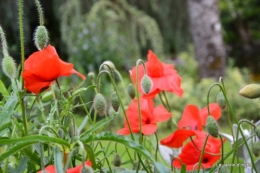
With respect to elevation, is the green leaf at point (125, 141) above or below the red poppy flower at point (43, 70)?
below

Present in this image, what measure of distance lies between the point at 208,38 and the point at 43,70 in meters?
4.03

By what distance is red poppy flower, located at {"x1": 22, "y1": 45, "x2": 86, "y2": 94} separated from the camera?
56 centimetres

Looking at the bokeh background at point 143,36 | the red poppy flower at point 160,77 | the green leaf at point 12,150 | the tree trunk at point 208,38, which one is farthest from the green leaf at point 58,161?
the tree trunk at point 208,38

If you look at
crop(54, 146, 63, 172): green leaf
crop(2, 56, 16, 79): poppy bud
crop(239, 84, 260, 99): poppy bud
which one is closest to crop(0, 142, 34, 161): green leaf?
crop(54, 146, 63, 172): green leaf

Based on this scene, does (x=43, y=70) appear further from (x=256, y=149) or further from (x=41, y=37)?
(x=256, y=149)

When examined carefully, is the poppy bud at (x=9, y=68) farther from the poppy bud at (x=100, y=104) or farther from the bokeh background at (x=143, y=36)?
the bokeh background at (x=143, y=36)

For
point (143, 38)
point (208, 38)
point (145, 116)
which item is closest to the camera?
point (145, 116)

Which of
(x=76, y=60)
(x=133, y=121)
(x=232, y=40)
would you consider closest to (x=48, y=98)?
(x=133, y=121)

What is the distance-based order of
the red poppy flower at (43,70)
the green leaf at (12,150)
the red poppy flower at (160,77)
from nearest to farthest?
the green leaf at (12,150), the red poppy flower at (43,70), the red poppy flower at (160,77)

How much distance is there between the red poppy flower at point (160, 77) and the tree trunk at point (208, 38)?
3808 mm

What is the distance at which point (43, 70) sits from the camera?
584 millimetres

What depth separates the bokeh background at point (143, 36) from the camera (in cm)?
445

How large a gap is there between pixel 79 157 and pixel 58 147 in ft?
0.32

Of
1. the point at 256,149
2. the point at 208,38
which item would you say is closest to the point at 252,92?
the point at 256,149
